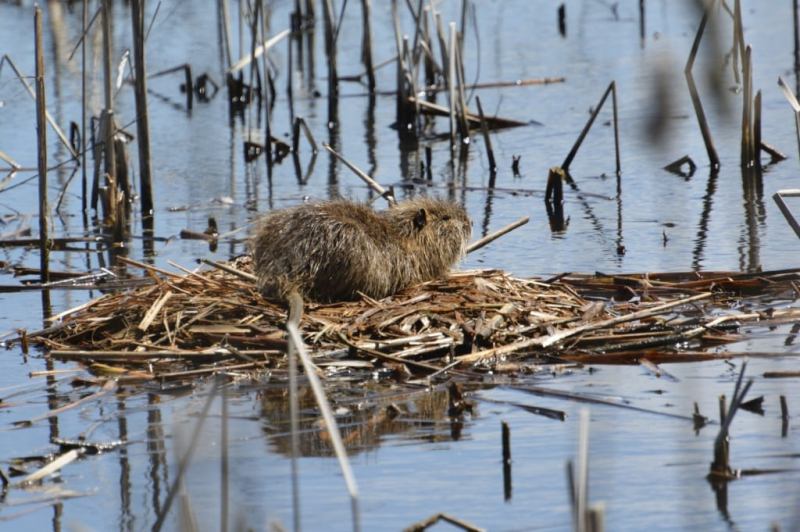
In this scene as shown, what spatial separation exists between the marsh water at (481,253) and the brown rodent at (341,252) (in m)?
1.01

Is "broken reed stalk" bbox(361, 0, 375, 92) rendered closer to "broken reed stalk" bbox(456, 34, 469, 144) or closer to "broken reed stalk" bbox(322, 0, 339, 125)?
"broken reed stalk" bbox(322, 0, 339, 125)

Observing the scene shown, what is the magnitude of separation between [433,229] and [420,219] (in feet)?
0.34

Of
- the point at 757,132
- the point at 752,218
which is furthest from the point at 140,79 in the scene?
the point at 757,132

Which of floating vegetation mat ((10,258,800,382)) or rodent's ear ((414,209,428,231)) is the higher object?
rodent's ear ((414,209,428,231))

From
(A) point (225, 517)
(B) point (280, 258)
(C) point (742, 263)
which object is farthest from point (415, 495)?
(C) point (742, 263)

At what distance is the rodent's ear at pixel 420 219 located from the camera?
7.52 meters

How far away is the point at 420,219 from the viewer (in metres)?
7.54

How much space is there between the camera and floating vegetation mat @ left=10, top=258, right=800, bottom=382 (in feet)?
20.7

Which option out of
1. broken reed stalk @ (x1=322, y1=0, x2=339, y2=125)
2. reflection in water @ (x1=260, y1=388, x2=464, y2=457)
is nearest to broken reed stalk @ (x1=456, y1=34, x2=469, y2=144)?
broken reed stalk @ (x1=322, y1=0, x2=339, y2=125)

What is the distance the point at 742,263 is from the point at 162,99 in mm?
11173

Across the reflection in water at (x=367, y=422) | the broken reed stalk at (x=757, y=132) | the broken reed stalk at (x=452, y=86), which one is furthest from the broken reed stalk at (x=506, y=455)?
the broken reed stalk at (x=452, y=86)

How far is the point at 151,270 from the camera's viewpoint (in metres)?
7.51

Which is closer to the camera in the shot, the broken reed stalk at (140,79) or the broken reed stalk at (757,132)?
the broken reed stalk at (140,79)

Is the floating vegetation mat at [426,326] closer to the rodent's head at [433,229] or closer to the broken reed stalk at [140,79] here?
the rodent's head at [433,229]
